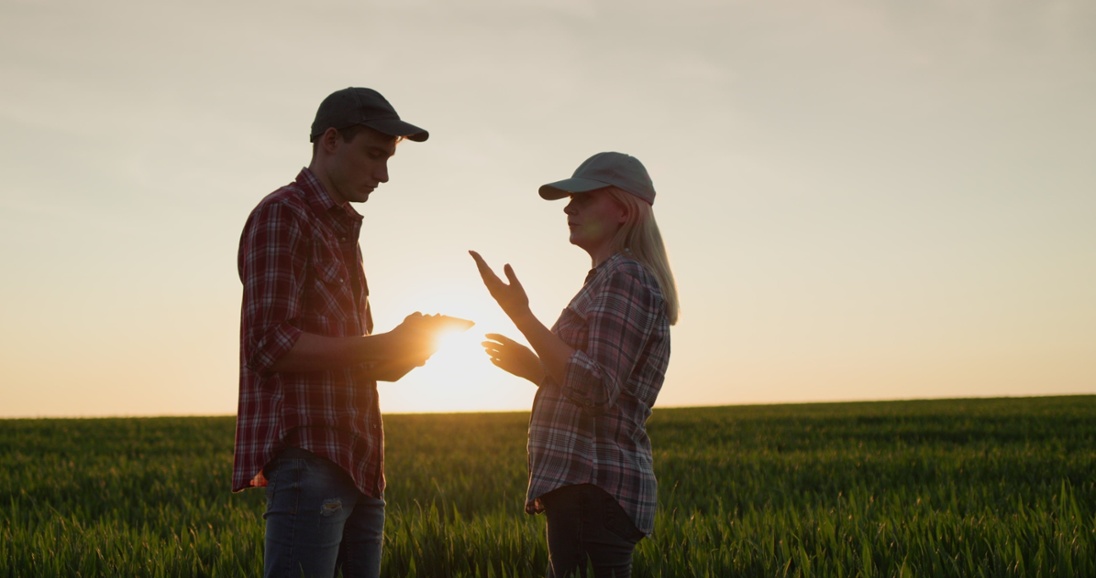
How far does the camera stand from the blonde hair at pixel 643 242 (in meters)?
3.29

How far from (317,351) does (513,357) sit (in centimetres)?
70

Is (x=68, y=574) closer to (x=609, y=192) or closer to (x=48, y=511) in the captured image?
(x=609, y=192)

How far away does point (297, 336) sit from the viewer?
2.79 meters

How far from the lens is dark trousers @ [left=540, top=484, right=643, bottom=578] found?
9.95ft

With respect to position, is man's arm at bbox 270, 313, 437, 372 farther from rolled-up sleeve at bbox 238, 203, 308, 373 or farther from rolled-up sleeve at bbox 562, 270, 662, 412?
rolled-up sleeve at bbox 562, 270, 662, 412

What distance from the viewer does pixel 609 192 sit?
333 centimetres

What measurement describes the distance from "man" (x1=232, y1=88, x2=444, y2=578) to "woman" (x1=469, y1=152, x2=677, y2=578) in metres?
0.41

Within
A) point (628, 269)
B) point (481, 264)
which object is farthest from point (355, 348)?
point (628, 269)

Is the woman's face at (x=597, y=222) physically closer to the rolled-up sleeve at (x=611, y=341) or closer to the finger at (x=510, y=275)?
the rolled-up sleeve at (x=611, y=341)

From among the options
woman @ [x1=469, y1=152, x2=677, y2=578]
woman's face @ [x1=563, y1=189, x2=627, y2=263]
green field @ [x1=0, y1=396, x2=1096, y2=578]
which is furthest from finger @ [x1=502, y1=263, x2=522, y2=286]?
green field @ [x1=0, y1=396, x2=1096, y2=578]

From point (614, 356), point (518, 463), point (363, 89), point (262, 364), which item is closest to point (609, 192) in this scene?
point (614, 356)

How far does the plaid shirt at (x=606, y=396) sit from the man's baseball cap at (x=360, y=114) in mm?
881

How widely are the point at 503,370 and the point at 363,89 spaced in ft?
3.68

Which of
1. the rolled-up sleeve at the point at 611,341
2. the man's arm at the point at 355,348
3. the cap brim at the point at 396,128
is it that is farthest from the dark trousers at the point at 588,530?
the cap brim at the point at 396,128
